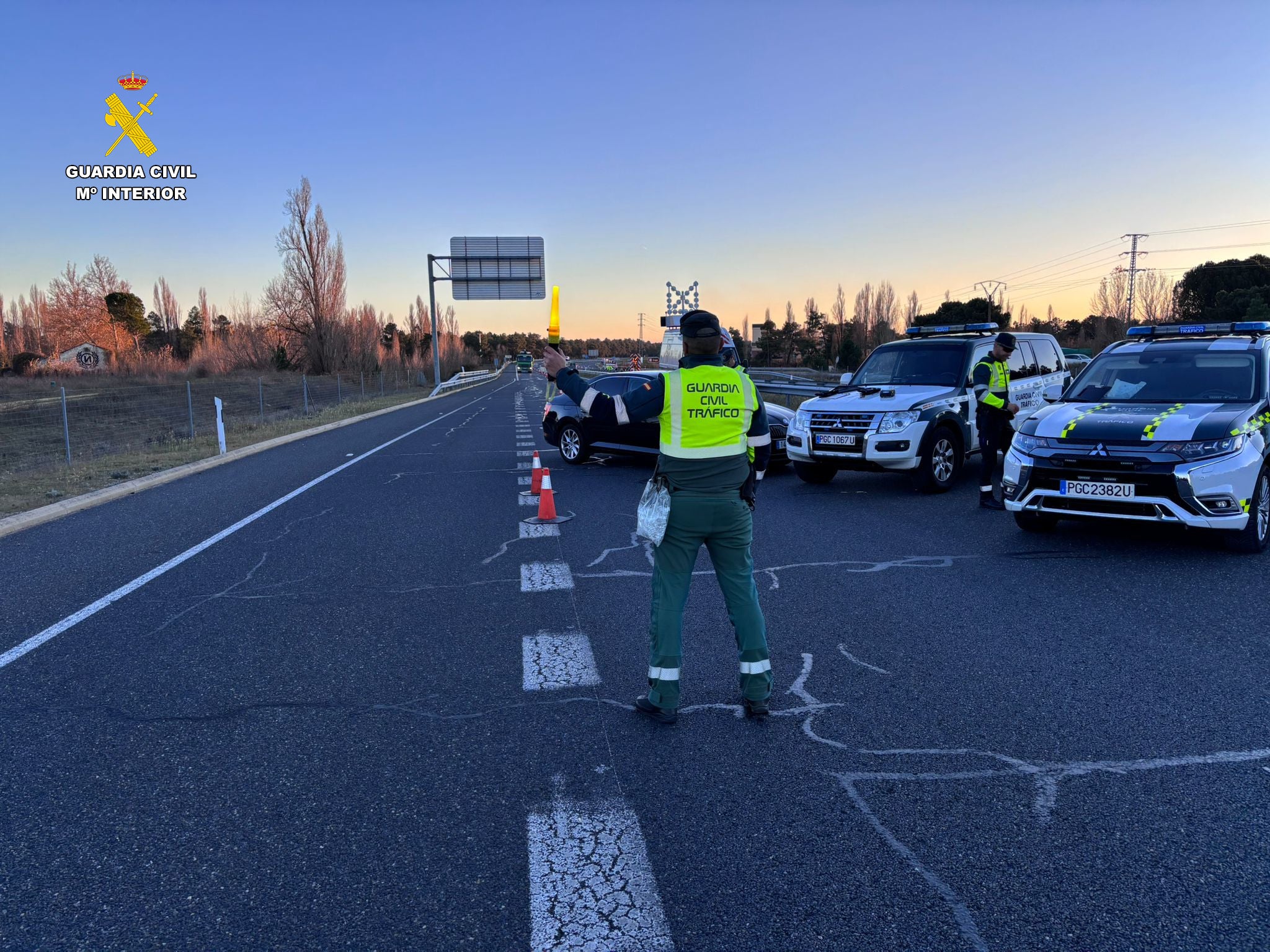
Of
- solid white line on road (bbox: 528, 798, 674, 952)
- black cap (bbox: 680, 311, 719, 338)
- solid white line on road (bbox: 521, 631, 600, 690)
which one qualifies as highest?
black cap (bbox: 680, 311, 719, 338)

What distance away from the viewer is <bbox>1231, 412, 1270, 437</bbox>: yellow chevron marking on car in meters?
7.01

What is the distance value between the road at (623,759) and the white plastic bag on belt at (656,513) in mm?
870

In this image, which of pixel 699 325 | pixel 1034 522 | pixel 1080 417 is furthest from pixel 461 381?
pixel 699 325

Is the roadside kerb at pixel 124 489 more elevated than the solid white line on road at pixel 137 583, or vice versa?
the roadside kerb at pixel 124 489

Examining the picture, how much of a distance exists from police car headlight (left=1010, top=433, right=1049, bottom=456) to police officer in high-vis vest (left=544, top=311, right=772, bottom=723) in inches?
177

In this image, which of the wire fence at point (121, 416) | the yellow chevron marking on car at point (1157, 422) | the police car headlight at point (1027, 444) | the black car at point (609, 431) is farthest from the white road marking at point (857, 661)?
the wire fence at point (121, 416)

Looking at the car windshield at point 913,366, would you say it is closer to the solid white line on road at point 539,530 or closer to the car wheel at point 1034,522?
the car wheel at point 1034,522

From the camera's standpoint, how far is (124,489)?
11.8 metres

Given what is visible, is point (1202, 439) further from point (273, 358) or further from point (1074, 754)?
point (273, 358)

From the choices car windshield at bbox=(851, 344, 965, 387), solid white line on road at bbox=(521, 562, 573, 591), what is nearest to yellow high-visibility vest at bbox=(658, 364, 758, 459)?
solid white line on road at bbox=(521, 562, 573, 591)

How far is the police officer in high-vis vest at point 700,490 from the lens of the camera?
13.5 feet

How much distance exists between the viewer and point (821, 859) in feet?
9.66

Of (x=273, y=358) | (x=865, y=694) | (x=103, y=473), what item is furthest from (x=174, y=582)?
(x=273, y=358)

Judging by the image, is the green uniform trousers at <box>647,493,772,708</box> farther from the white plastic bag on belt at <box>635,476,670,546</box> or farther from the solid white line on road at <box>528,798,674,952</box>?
the solid white line on road at <box>528,798,674,952</box>
